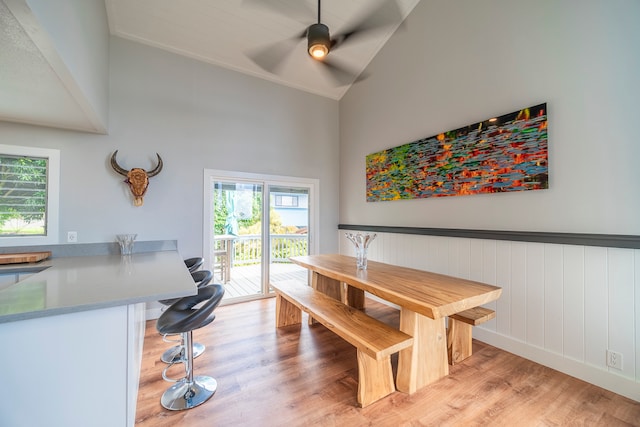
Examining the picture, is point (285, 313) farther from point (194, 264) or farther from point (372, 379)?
point (372, 379)

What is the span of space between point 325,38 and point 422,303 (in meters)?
2.15

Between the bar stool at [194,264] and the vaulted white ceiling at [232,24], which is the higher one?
the vaulted white ceiling at [232,24]

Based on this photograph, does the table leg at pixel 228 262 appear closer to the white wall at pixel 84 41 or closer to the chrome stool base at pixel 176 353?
the chrome stool base at pixel 176 353

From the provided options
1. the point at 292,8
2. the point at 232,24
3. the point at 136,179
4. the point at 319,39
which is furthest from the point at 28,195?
the point at 292,8

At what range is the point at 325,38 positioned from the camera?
208cm

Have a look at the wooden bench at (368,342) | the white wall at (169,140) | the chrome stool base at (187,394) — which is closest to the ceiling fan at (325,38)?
the white wall at (169,140)

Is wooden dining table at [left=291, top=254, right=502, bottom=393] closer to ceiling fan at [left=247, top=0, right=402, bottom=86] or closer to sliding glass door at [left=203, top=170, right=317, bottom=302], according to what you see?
sliding glass door at [left=203, top=170, right=317, bottom=302]

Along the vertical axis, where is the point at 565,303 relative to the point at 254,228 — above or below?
below

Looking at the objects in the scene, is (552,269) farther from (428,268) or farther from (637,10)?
(637,10)

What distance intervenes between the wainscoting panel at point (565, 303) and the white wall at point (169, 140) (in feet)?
9.71

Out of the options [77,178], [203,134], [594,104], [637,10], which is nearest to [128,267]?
[77,178]

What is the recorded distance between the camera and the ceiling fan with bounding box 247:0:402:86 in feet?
6.97

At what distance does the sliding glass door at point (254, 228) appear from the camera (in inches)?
138

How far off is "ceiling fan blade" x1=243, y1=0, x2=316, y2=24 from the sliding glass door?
196 cm
